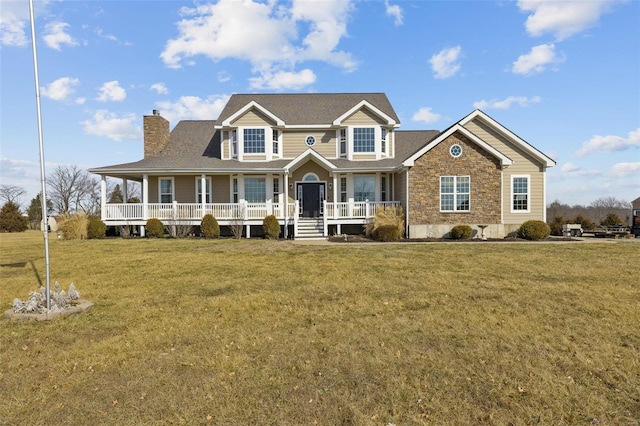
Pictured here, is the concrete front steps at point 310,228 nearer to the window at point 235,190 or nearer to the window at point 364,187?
the window at point 364,187

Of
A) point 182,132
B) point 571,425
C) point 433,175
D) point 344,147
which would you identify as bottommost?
point 571,425

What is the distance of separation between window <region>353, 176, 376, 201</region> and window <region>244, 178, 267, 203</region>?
5.28 meters

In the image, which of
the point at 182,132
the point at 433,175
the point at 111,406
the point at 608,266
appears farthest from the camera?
the point at 182,132

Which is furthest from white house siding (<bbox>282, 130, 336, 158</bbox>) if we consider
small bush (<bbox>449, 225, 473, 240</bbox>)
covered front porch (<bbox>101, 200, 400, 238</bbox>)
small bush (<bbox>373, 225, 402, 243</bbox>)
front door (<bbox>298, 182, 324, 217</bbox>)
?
small bush (<bbox>449, 225, 473, 240</bbox>)

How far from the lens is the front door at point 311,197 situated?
22719mm

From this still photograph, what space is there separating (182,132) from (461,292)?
72.7ft

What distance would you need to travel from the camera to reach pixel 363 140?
891 inches

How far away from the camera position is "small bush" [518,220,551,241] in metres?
18.9

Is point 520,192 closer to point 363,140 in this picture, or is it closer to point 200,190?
point 363,140

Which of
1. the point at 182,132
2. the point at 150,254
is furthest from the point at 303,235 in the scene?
the point at 182,132

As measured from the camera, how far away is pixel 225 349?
509 cm

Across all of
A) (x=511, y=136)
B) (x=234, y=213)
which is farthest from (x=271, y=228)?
(x=511, y=136)

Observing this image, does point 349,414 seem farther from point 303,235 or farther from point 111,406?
point 303,235

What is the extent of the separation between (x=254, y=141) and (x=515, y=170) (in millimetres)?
14602
